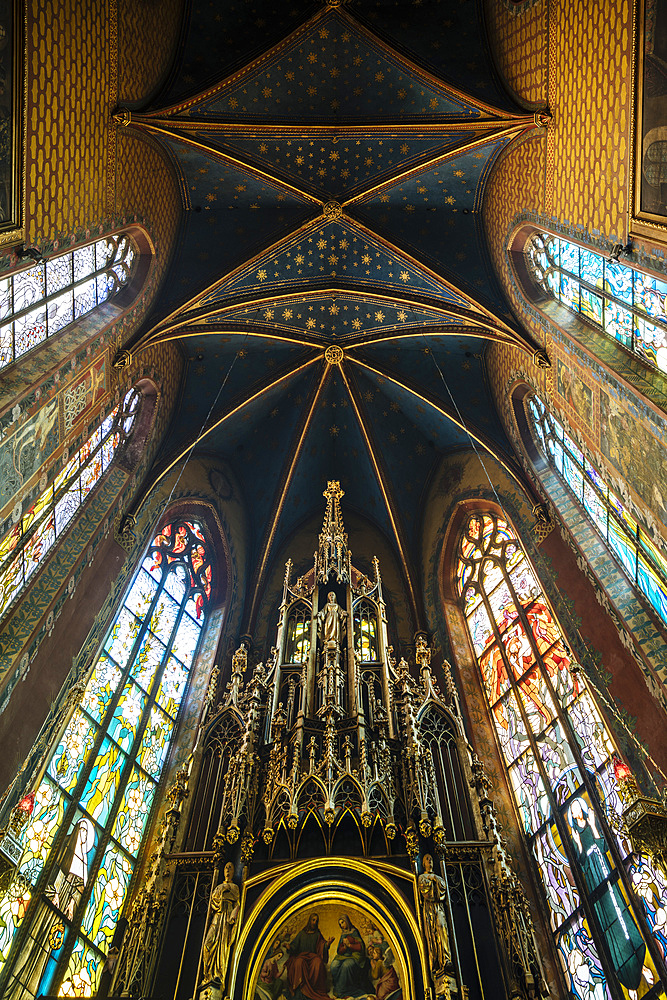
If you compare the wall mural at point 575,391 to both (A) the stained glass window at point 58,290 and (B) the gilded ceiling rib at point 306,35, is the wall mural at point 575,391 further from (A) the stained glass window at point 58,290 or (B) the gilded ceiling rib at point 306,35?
(A) the stained glass window at point 58,290

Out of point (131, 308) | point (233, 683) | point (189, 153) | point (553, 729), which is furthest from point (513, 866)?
point (189, 153)

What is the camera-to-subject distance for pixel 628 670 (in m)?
9.16

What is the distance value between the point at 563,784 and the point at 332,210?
10.3m

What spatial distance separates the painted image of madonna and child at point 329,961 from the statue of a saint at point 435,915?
0.45 m

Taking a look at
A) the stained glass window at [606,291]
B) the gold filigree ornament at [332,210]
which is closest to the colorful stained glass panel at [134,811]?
the stained glass window at [606,291]

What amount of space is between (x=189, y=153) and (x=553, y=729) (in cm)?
1076

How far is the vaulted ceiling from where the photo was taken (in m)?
12.4

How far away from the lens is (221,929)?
25.0ft

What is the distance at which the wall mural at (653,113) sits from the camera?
7785mm

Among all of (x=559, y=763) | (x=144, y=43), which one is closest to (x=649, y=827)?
(x=559, y=763)

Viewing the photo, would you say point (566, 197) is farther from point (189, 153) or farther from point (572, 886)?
point (572, 886)

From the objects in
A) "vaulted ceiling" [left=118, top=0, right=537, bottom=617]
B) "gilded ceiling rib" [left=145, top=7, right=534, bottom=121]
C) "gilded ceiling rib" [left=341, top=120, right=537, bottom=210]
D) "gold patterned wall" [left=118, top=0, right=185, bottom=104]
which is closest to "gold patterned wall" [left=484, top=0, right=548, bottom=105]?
"vaulted ceiling" [left=118, top=0, right=537, bottom=617]

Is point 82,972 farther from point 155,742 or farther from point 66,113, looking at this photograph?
point 66,113

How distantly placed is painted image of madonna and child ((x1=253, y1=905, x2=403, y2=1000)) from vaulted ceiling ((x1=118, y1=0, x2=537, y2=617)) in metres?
7.63
